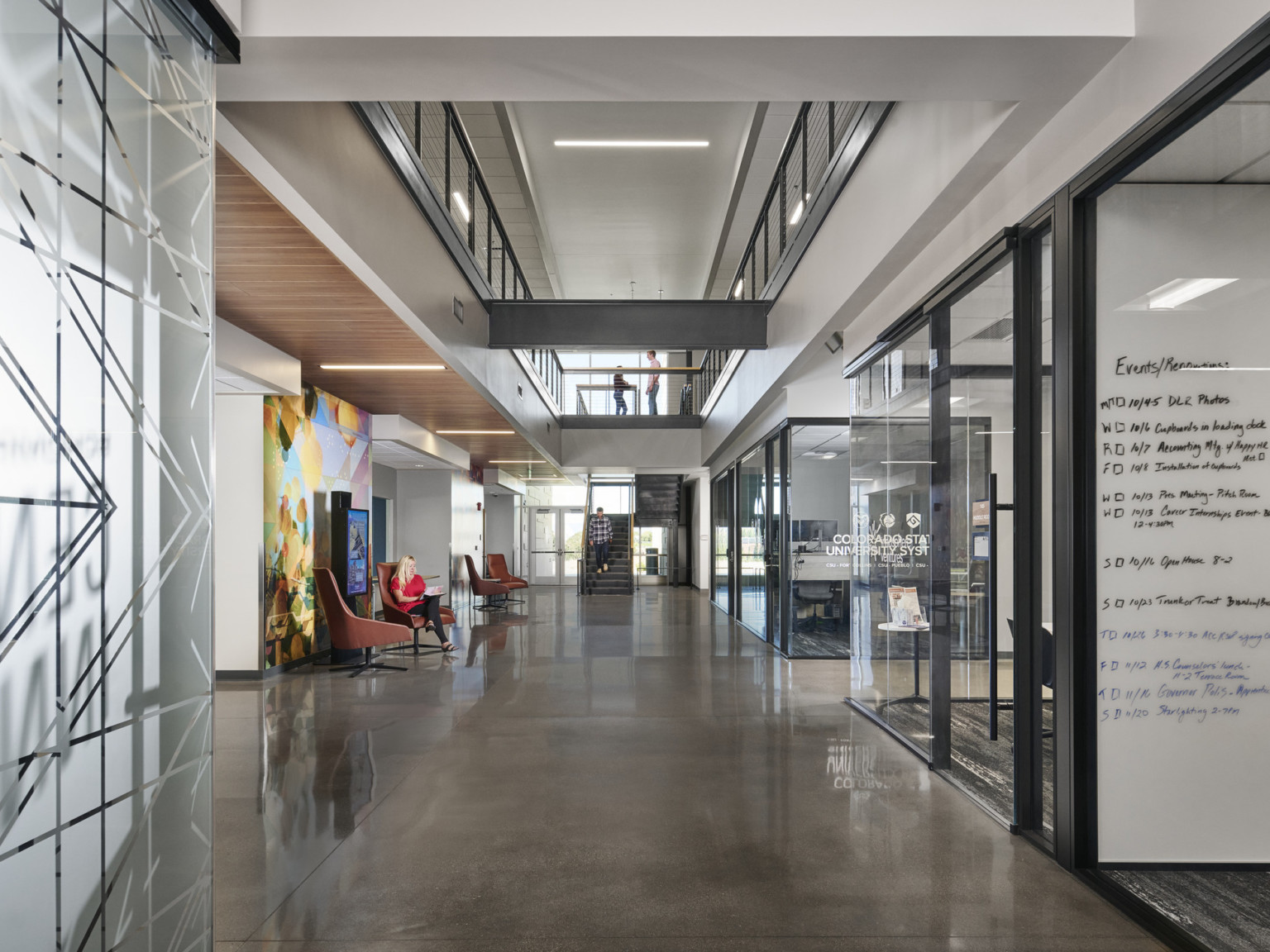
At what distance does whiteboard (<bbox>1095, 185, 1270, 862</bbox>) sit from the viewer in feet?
10.6

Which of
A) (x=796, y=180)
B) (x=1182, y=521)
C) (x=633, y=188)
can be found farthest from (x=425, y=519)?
(x=1182, y=521)

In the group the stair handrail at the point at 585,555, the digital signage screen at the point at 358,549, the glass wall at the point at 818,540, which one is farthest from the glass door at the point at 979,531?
the stair handrail at the point at 585,555

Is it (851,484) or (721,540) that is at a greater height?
(851,484)

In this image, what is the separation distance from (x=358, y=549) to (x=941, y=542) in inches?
283

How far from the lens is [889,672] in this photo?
5.93 m

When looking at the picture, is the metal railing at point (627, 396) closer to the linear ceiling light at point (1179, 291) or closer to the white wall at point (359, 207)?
the white wall at point (359, 207)

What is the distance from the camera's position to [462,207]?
9078 millimetres

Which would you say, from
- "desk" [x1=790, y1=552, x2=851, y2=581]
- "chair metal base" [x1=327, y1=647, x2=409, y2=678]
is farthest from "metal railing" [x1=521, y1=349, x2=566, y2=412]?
"chair metal base" [x1=327, y1=647, x2=409, y2=678]

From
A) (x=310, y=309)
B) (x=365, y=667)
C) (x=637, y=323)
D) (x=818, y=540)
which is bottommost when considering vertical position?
(x=365, y=667)

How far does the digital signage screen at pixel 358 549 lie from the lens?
9773 mm

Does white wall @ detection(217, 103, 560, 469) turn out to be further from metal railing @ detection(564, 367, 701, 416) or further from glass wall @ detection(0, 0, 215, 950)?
metal railing @ detection(564, 367, 701, 416)

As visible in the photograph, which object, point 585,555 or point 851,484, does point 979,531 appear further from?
point 585,555

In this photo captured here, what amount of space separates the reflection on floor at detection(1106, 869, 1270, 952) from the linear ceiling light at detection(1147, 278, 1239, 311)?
2.21m

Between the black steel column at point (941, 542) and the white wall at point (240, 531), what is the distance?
6.01 metres
